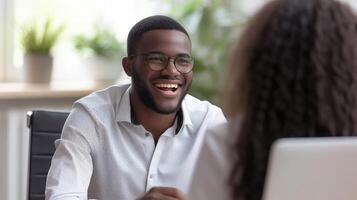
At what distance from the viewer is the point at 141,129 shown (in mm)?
1779

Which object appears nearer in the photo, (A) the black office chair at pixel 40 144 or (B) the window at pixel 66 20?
(A) the black office chair at pixel 40 144

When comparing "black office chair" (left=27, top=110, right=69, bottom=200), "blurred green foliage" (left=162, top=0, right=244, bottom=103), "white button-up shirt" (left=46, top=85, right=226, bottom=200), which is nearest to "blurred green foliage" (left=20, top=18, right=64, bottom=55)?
"blurred green foliage" (left=162, top=0, right=244, bottom=103)

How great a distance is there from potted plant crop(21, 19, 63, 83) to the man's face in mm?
1678

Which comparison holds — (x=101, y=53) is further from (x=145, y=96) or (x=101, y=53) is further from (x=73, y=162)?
(x=73, y=162)

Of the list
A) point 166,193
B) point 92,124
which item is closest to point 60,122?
point 92,124

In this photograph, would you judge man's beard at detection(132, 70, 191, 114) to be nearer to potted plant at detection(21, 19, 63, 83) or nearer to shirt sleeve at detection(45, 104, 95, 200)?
shirt sleeve at detection(45, 104, 95, 200)

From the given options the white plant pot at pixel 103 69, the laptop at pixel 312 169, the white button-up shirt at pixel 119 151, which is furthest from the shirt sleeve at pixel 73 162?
the white plant pot at pixel 103 69

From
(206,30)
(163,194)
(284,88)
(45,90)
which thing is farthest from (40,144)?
(206,30)

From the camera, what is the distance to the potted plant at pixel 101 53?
3463 mm

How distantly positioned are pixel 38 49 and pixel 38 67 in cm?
9

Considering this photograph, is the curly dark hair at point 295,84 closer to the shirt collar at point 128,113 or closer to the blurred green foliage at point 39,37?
the shirt collar at point 128,113

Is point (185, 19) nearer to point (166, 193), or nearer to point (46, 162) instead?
point (46, 162)

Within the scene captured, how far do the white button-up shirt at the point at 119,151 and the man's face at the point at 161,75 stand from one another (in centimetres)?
8

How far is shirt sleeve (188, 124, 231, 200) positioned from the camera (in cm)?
110
